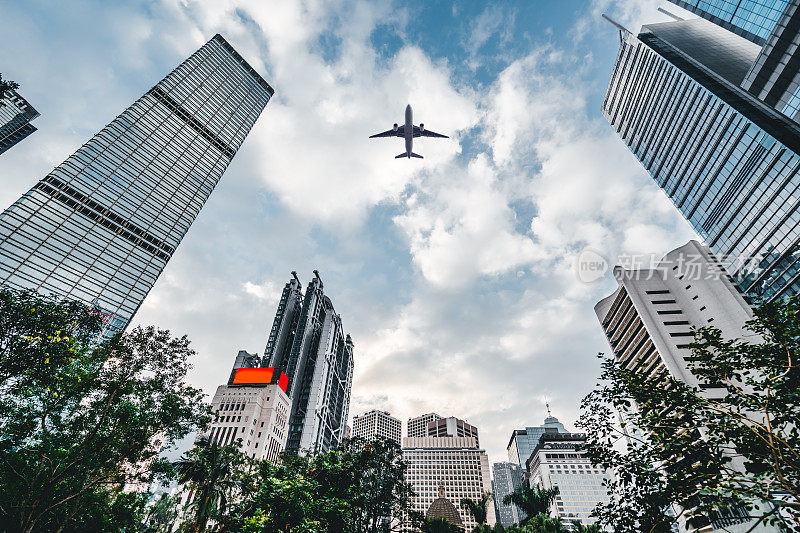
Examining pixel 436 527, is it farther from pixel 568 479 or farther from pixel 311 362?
pixel 568 479

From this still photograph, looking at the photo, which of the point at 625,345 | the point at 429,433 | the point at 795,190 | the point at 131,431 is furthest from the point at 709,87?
the point at 429,433

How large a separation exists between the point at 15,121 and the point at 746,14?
149076mm

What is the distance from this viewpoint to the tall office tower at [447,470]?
447 feet

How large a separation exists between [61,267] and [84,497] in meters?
63.4

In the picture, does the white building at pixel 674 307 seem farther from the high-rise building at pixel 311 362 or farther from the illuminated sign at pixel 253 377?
the high-rise building at pixel 311 362

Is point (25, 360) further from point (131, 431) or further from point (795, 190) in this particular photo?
point (795, 190)

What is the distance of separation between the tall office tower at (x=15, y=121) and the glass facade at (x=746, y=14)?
13896cm

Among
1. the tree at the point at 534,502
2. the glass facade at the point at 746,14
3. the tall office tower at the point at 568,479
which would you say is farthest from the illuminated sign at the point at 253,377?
the glass facade at the point at 746,14

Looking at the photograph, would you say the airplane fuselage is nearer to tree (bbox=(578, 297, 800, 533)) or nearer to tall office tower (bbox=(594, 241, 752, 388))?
tree (bbox=(578, 297, 800, 533))

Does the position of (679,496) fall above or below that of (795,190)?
below

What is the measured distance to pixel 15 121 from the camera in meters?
80.3

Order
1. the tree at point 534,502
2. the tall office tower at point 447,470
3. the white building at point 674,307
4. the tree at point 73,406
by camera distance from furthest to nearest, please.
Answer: the tall office tower at point 447,470
the white building at point 674,307
the tree at point 534,502
the tree at point 73,406

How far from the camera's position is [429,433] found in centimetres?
19275

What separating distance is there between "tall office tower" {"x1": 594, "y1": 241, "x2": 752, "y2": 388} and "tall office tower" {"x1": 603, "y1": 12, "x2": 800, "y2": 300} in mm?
4835
